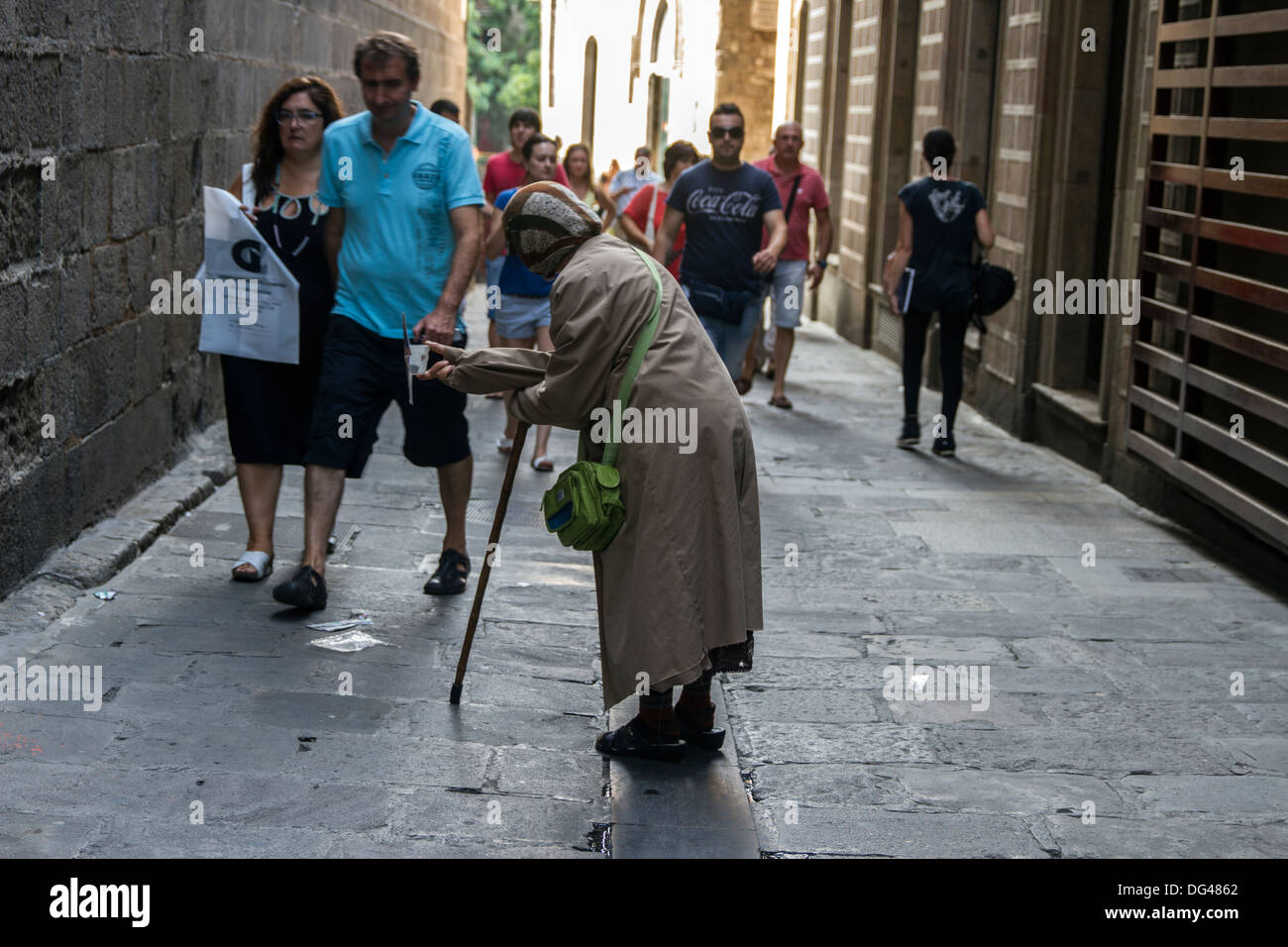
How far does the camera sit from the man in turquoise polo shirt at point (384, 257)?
621 cm

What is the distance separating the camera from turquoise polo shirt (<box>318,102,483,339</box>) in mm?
6227

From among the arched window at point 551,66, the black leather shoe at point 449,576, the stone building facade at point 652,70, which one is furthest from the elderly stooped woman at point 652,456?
the arched window at point 551,66

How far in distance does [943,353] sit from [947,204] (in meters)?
0.88

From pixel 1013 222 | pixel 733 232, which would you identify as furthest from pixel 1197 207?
pixel 1013 222

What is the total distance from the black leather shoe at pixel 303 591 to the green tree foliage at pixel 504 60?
220 feet

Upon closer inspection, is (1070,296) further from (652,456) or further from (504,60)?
(504,60)

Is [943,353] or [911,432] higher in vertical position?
[943,353]

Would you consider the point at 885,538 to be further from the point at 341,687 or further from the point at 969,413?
→ the point at 969,413

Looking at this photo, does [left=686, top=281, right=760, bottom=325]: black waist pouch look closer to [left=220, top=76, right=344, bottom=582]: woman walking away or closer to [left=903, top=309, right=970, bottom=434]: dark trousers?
[left=903, top=309, right=970, bottom=434]: dark trousers

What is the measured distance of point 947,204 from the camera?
33.3 ft

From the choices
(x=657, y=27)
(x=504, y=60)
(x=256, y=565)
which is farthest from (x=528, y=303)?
(x=504, y=60)

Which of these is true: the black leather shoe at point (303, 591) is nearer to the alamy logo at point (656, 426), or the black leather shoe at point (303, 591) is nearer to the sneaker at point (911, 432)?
the alamy logo at point (656, 426)

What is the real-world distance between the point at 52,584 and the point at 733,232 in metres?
4.44
